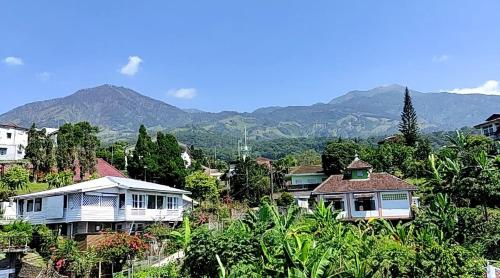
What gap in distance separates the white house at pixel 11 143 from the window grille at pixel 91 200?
33557 millimetres

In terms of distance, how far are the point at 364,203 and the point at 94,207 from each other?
779 inches

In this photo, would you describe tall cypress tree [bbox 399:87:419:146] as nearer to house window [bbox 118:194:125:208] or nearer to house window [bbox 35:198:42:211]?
house window [bbox 118:194:125:208]

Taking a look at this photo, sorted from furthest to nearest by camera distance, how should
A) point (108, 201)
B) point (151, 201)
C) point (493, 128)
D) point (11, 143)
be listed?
point (493, 128) < point (11, 143) < point (151, 201) < point (108, 201)

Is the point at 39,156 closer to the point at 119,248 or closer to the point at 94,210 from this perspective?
the point at 94,210

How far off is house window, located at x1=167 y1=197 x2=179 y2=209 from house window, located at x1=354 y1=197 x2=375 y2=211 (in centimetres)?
1378

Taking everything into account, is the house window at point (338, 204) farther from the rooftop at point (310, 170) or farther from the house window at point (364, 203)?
the rooftop at point (310, 170)

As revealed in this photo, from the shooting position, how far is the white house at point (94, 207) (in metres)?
26.5

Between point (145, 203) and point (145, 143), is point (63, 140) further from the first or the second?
point (145, 203)

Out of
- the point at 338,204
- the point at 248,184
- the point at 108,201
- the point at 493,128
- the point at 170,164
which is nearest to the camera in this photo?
the point at 108,201

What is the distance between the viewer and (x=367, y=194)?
3425 centimetres

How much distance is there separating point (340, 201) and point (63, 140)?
26.4 metres

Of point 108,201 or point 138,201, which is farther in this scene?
point 138,201

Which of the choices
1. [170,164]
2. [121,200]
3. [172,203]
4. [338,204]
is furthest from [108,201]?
[338,204]

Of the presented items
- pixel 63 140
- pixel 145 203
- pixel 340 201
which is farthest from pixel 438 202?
pixel 63 140
